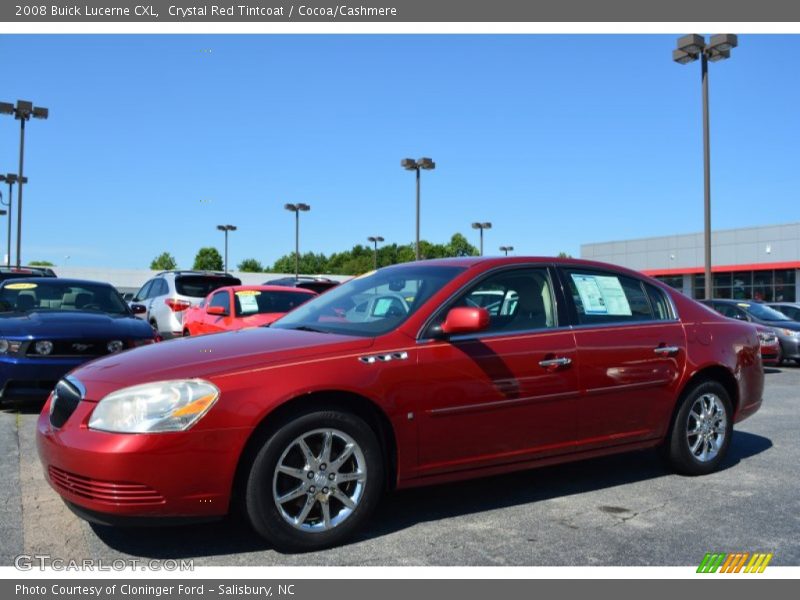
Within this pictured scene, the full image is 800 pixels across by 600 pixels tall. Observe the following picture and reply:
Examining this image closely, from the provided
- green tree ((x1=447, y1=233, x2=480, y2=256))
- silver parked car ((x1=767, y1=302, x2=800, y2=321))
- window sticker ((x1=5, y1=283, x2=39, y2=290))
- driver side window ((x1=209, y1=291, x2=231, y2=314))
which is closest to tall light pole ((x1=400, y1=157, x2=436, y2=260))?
silver parked car ((x1=767, y1=302, x2=800, y2=321))

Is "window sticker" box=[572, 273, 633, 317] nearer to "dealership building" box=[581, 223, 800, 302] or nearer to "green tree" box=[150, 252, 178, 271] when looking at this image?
"dealership building" box=[581, 223, 800, 302]

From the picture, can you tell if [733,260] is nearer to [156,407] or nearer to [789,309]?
[789,309]

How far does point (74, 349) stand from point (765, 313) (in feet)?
45.0

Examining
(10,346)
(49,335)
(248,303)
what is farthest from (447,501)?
(248,303)

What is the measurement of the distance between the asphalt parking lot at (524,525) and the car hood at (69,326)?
1.91 m

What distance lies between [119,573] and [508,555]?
183cm

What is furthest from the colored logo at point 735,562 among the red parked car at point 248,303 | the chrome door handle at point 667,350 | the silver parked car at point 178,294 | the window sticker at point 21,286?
the silver parked car at point 178,294

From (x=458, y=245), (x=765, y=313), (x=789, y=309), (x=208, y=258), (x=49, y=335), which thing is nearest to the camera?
(x=49, y=335)

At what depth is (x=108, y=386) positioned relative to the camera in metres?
3.63

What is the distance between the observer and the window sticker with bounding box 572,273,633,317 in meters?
4.96

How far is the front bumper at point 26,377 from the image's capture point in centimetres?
699

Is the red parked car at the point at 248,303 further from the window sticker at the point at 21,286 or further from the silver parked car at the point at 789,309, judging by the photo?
the silver parked car at the point at 789,309

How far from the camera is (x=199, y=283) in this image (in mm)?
14117

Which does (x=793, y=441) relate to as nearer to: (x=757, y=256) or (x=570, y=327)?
(x=570, y=327)
